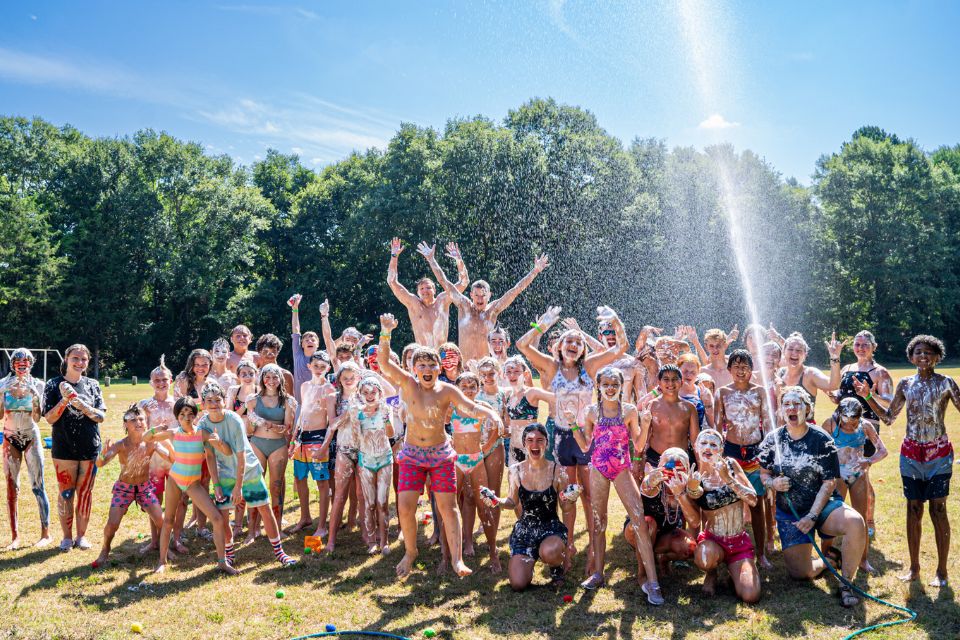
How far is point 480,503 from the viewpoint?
249 inches

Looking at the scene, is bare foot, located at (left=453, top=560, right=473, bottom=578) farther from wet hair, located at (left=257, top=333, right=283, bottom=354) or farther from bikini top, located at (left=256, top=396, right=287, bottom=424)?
wet hair, located at (left=257, top=333, right=283, bottom=354)

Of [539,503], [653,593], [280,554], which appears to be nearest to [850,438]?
[653,593]

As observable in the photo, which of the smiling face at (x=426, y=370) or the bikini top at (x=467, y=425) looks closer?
the smiling face at (x=426, y=370)

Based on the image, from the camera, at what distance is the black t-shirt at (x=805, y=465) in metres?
5.48

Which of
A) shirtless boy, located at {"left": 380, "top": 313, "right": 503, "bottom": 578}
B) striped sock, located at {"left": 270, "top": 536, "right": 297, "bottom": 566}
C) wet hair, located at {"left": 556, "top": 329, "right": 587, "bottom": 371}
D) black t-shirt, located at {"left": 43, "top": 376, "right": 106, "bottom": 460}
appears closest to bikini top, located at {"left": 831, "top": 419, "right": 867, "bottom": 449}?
wet hair, located at {"left": 556, "top": 329, "right": 587, "bottom": 371}

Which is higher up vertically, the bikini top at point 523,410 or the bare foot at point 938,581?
the bikini top at point 523,410

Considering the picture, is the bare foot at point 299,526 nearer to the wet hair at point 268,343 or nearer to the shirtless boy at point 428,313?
the wet hair at point 268,343

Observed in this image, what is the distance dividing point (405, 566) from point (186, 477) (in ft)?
6.77

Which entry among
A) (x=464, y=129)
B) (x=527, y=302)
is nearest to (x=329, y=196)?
(x=464, y=129)

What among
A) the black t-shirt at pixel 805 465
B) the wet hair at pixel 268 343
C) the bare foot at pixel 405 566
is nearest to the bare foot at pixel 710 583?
the black t-shirt at pixel 805 465

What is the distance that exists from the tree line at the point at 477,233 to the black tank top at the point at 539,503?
25.6 m

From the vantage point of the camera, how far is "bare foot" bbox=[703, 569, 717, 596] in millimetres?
5457

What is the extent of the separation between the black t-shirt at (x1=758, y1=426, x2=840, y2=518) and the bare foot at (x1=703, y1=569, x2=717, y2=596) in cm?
79

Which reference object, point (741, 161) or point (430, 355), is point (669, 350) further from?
point (741, 161)
